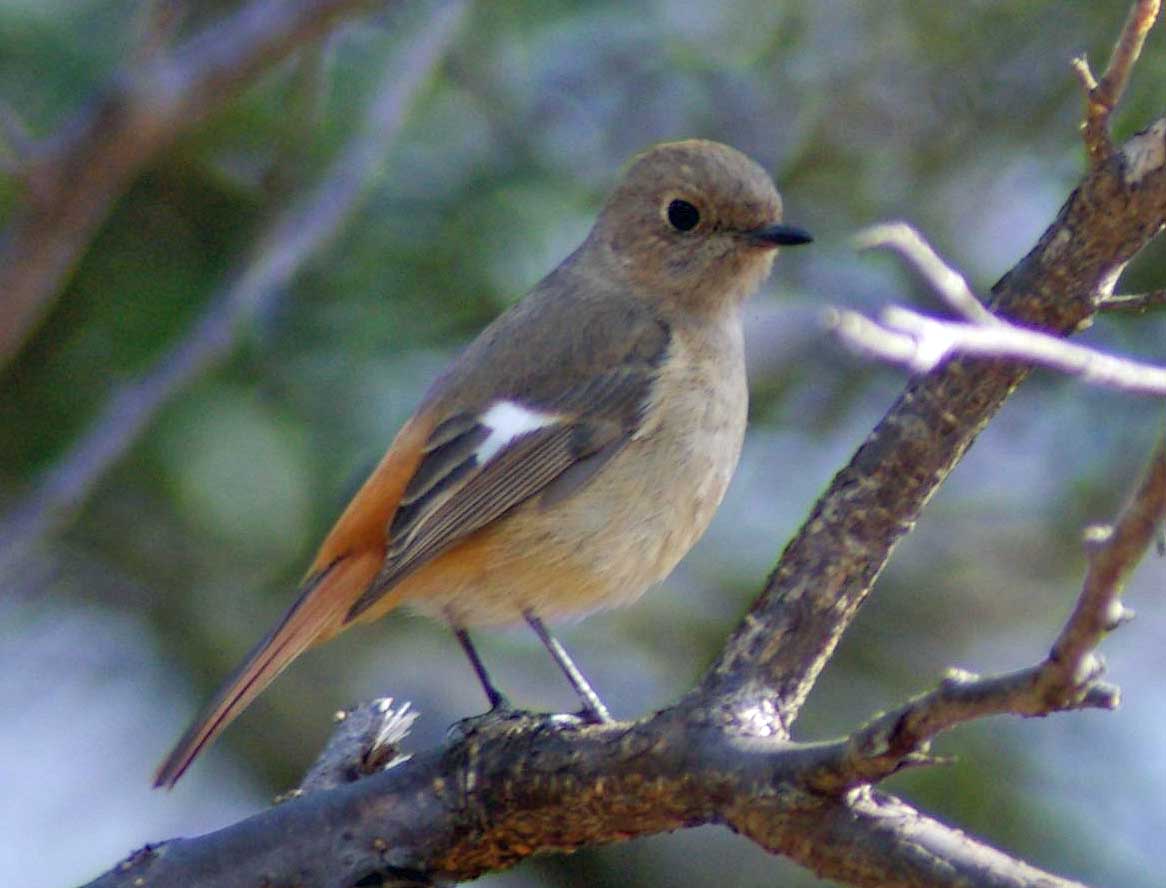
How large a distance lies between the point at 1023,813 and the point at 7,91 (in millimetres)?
4109

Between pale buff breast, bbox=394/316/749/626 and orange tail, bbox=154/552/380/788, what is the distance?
138 mm

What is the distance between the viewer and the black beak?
15.3 ft

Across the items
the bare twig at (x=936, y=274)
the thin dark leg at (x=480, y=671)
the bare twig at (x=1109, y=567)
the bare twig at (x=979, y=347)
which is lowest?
the bare twig at (x=1109, y=567)

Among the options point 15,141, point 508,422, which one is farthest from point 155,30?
point 508,422

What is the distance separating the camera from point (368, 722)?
12.1ft

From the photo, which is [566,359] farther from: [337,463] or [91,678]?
[91,678]

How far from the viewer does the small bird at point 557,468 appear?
4246 millimetres

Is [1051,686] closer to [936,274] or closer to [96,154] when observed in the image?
[936,274]

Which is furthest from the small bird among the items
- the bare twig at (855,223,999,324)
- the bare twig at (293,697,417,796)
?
the bare twig at (855,223,999,324)

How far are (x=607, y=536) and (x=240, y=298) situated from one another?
140 cm

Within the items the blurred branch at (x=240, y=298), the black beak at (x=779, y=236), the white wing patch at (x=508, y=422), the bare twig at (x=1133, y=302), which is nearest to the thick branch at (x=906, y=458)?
the bare twig at (x=1133, y=302)

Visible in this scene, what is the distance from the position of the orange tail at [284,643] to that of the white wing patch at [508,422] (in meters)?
0.44

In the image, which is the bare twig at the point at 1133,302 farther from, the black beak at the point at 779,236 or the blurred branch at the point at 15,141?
the blurred branch at the point at 15,141

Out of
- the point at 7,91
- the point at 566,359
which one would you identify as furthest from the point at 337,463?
the point at 7,91
